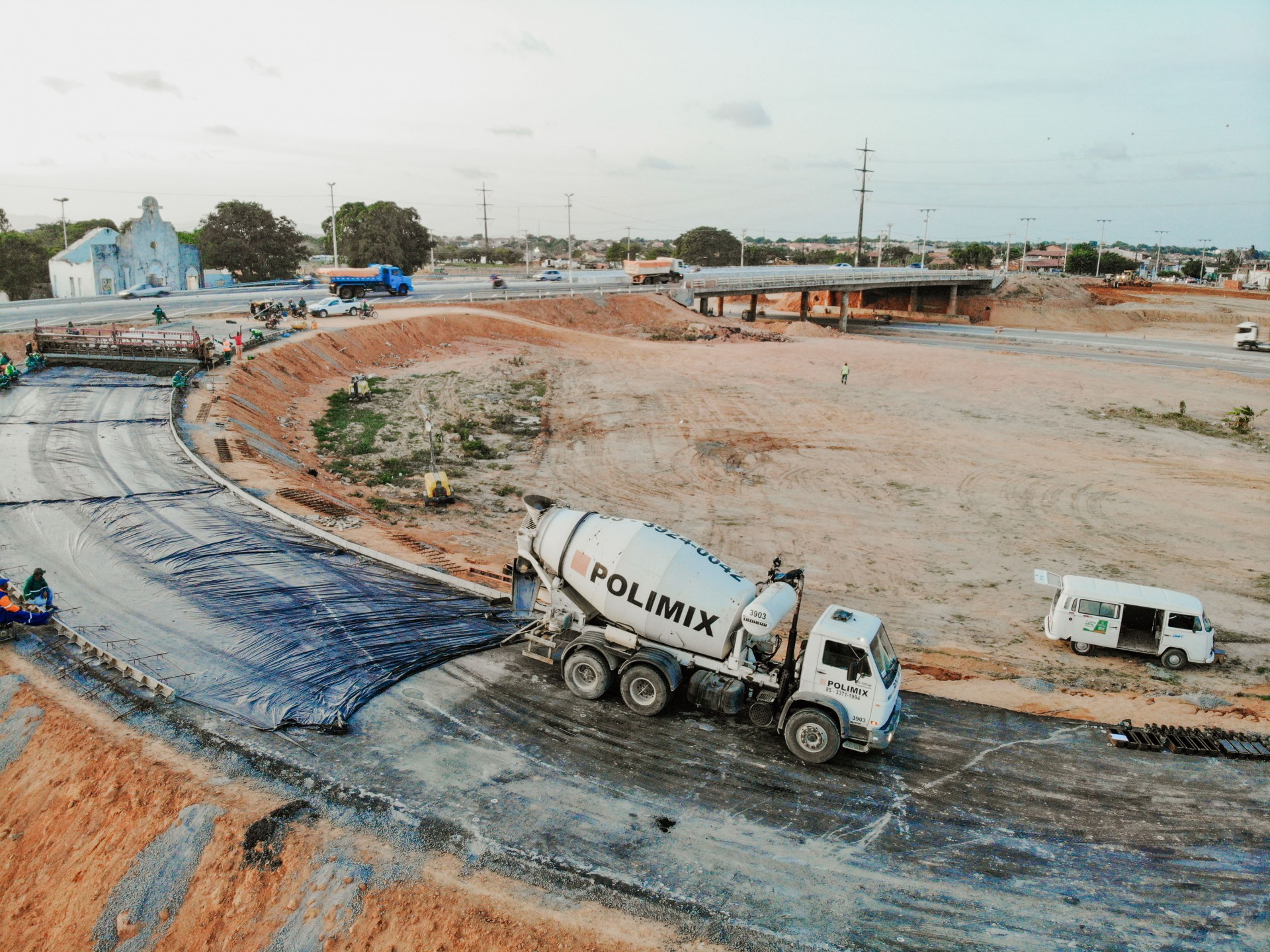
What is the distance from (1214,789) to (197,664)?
54.9ft

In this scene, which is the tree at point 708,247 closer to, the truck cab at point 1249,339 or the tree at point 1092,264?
the tree at point 1092,264

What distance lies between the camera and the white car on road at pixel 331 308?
186 ft

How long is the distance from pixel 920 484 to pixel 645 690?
22944 mm

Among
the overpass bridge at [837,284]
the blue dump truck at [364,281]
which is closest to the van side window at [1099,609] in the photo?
the blue dump truck at [364,281]

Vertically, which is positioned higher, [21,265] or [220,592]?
[21,265]

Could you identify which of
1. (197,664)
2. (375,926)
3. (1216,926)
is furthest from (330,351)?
(1216,926)

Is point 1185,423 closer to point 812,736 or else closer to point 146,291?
point 812,736

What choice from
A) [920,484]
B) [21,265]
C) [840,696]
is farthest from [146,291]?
[840,696]

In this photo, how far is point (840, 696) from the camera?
12.4m

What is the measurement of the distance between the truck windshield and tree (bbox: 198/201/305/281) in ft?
290

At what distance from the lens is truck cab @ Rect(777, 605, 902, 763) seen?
40.2ft

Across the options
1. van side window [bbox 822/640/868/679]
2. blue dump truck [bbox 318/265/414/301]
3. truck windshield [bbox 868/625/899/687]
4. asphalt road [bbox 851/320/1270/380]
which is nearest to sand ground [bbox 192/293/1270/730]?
truck windshield [bbox 868/625/899/687]

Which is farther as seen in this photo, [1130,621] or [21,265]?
[21,265]

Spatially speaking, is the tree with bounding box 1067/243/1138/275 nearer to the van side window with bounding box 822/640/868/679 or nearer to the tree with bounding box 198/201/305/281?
the tree with bounding box 198/201/305/281
